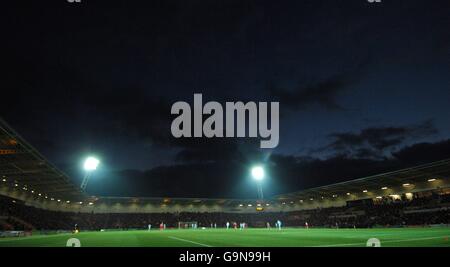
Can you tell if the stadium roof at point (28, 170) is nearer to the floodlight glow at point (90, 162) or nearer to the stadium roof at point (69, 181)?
the stadium roof at point (69, 181)

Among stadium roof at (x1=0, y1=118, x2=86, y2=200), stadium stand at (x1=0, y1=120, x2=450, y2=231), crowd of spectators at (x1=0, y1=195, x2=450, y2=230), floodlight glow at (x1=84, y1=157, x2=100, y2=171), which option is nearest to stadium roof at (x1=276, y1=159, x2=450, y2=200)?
stadium stand at (x1=0, y1=120, x2=450, y2=231)

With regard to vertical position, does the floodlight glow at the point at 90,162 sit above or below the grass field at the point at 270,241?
above

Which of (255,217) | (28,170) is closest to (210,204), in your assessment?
(255,217)

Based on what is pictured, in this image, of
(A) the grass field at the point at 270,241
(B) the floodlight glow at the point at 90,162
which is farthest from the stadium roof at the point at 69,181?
(A) the grass field at the point at 270,241

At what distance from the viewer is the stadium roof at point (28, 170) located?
97.1 ft

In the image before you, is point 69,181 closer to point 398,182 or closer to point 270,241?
point 270,241

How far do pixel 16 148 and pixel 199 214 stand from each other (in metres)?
62.8

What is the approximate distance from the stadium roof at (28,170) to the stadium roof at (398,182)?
45.7 meters

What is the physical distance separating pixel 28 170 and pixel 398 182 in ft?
180

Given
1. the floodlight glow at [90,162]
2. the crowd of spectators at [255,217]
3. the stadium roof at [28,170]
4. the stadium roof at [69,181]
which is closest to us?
the stadium roof at [28,170]

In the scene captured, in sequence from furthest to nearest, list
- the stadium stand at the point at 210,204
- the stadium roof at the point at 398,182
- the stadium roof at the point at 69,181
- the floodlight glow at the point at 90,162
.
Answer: the floodlight glow at the point at 90,162
the stadium roof at the point at 398,182
the stadium stand at the point at 210,204
the stadium roof at the point at 69,181

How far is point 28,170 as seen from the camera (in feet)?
133
